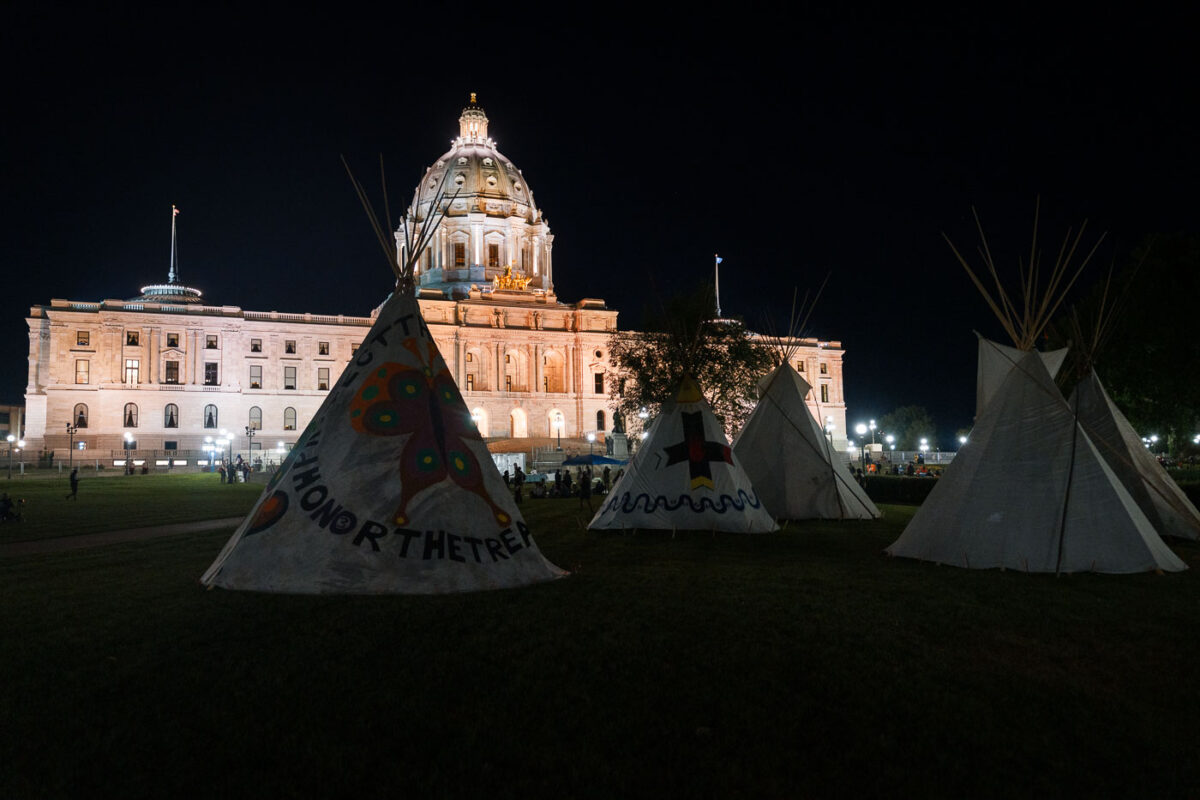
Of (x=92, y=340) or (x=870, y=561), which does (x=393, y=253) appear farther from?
(x=92, y=340)

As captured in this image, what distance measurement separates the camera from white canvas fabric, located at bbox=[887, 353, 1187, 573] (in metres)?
11.5

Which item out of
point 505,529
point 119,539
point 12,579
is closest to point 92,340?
point 119,539

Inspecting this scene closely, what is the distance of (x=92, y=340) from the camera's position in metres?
70.8

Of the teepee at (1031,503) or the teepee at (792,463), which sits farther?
the teepee at (792,463)

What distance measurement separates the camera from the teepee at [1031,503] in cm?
1155

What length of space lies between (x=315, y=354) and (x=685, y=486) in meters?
69.1

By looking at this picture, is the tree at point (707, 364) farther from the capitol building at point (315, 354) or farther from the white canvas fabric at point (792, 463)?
the white canvas fabric at point (792, 463)

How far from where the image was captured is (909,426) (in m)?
113

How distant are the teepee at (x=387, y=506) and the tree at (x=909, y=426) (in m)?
103

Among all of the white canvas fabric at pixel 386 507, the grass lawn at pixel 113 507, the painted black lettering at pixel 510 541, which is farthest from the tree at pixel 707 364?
the painted black lettering at pixel 510 541

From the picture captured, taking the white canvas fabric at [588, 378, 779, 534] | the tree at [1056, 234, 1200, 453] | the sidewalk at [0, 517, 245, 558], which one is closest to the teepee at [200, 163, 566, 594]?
the white canvas fabric at [588, 378, 779, 534]

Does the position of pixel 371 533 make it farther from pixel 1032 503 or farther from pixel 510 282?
pixel 510 282

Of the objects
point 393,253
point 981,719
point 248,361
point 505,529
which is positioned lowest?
point 981,719

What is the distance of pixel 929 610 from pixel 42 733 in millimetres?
8257
